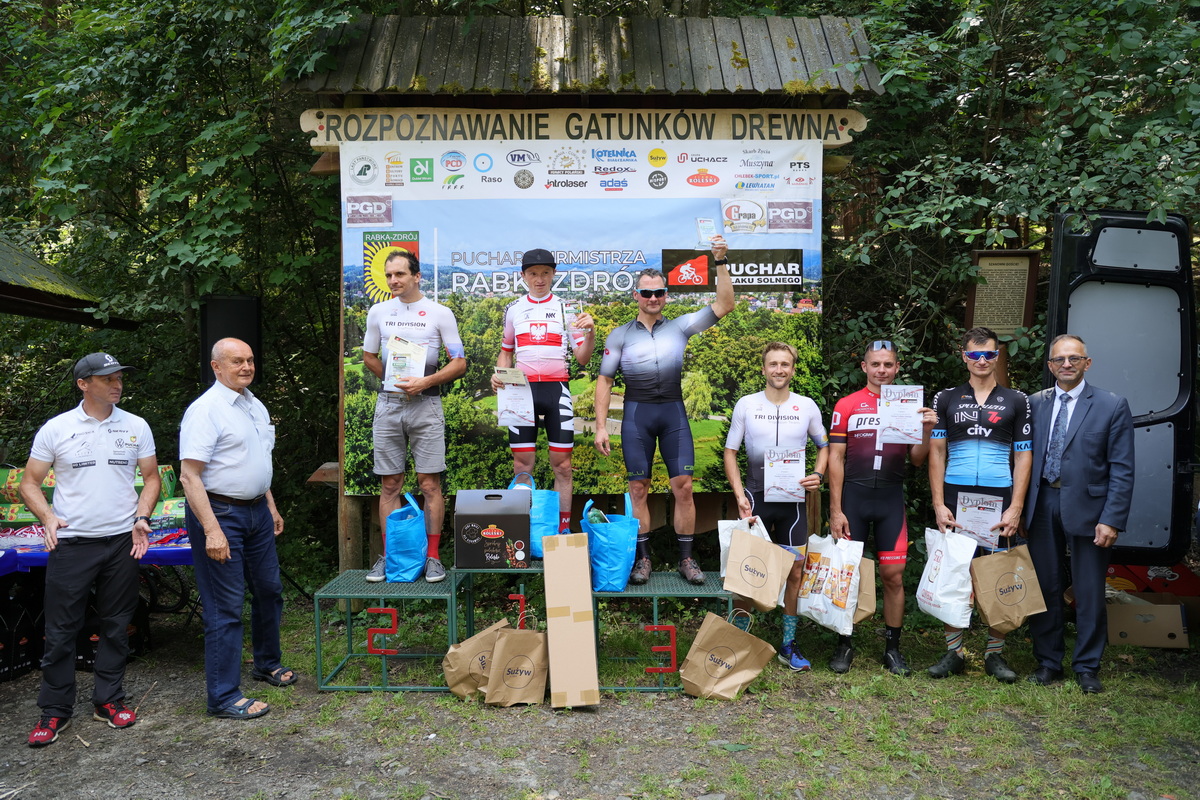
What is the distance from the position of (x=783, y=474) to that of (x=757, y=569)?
0.57 metres

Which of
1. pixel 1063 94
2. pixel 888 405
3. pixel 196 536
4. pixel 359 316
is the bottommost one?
pixel 196 536

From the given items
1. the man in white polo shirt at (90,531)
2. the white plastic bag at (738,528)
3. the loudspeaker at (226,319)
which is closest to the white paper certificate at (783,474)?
the white plastic bag at (738,528)

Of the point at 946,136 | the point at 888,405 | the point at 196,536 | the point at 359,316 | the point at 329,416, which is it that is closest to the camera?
the point at 196,536

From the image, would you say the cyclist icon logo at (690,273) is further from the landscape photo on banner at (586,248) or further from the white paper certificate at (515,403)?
the white paper certificate at (515,403)

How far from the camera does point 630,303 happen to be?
20.7 ft

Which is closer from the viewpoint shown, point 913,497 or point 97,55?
point 97,55

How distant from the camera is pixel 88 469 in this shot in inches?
177

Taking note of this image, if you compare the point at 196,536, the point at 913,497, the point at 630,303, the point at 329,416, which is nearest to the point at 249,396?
the point at 196,536

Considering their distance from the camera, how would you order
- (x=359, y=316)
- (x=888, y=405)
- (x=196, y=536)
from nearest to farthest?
(x=196, y=536) → (x=888, y=405) → (x=359, y=316)

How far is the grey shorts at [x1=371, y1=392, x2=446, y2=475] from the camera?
5.64 metres

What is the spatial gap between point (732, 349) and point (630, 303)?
2.60 ft

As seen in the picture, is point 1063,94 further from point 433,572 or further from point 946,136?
point 433,572

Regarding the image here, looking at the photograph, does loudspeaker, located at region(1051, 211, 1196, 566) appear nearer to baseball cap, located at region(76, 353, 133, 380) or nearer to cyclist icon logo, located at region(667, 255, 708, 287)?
cyclist icon logo, located at region(667, 255, 708, 287)

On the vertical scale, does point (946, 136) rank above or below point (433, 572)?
above
